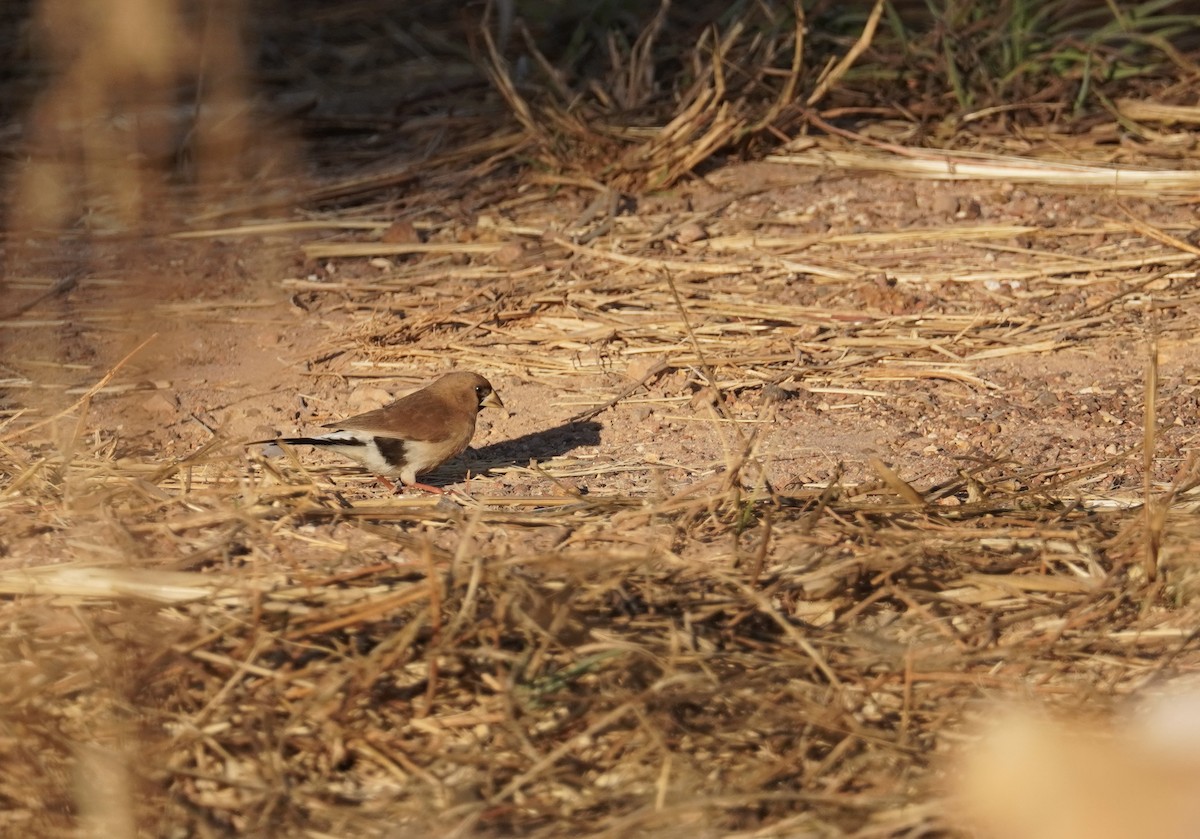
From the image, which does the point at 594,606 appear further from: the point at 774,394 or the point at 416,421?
the point at 774,394

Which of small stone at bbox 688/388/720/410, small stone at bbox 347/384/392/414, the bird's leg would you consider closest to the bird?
the bird's leg

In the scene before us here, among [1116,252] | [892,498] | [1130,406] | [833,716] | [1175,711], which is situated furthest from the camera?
[1116,252]

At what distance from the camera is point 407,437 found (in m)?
4.40

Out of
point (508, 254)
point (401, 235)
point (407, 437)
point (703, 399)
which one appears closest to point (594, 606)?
point (407, 437)

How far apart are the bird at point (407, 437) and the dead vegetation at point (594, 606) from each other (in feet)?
0.65

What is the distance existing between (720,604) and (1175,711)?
1.02 meters

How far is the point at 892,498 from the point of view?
3.97 m

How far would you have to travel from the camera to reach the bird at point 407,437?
175 inches

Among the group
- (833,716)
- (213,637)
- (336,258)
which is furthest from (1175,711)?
(336,258)

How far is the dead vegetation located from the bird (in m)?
0.20

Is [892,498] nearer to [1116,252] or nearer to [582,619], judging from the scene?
[582,619]

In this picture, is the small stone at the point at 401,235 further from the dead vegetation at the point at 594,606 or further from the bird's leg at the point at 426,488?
the bird's leg at the point at 426,488

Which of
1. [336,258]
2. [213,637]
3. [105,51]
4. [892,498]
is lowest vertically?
[336,258]

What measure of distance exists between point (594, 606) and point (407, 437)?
130cm
